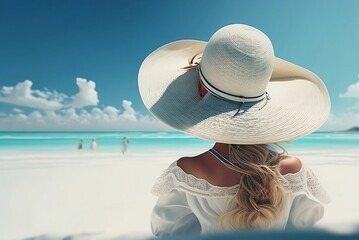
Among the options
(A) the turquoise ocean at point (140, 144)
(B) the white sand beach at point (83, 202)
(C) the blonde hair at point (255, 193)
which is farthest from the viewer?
(A) the turquoise ocean at point (140, 144)

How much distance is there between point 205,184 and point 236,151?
11 centimetres

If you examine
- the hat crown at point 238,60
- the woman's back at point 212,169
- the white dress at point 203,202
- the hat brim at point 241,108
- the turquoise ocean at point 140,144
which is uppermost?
the hat crown at point 238,60

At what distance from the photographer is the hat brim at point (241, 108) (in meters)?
0.86

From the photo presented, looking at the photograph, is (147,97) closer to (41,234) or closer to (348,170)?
(41,234)

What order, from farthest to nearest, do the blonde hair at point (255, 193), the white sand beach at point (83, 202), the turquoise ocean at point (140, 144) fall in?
the turquoise ocean at point (140, 144) → the white sand beach at point (83, 202) → the blonde hair at point (255, 193)

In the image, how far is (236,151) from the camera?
834 millimetres

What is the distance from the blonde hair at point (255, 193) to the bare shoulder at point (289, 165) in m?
0.02

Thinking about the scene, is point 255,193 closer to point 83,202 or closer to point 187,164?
point 187,164

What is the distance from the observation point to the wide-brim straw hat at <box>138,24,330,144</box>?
0.84 m

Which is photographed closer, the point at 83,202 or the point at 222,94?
the point at 222,94

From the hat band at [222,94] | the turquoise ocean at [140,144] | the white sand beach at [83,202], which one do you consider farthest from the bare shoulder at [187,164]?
the turquoise ocean at [140,144]

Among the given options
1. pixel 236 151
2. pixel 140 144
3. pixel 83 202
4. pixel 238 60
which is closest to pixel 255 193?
pixel 236 151

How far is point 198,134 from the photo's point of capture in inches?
33.9

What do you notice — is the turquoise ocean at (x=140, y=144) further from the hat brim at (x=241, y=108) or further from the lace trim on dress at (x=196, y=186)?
the lace trim on dress at (x=196, y=186)
